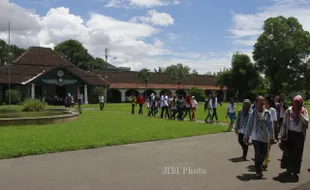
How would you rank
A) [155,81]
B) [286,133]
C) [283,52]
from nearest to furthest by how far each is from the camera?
[286,133], [283,52], [155,81]

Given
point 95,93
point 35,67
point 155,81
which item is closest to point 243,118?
point 95,93

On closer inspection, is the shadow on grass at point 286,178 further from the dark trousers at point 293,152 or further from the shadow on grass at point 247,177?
the shadow on grass at point 247,177

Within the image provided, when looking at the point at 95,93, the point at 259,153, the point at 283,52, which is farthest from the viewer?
the point at 283,52

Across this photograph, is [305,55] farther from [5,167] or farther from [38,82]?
[5,167]

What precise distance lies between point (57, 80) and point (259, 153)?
3748 cm

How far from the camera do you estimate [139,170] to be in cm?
694

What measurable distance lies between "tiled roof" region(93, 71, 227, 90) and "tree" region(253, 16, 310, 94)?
10.7 meters

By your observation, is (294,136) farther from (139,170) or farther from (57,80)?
(57,80)

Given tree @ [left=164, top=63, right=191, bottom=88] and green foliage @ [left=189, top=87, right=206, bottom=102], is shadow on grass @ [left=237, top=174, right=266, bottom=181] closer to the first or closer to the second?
green foliage @ [left=189, top=87, right=206, bottom=102]

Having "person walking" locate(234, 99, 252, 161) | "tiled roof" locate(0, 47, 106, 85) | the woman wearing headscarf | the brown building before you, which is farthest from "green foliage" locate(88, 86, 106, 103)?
the woman wearing headscarf

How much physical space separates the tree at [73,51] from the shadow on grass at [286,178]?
212 feet

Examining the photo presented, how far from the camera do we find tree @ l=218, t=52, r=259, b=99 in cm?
6181

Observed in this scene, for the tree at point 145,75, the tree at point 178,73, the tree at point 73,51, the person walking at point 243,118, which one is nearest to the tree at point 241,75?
the tree at point 178,73

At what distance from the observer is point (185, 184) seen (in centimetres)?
598
